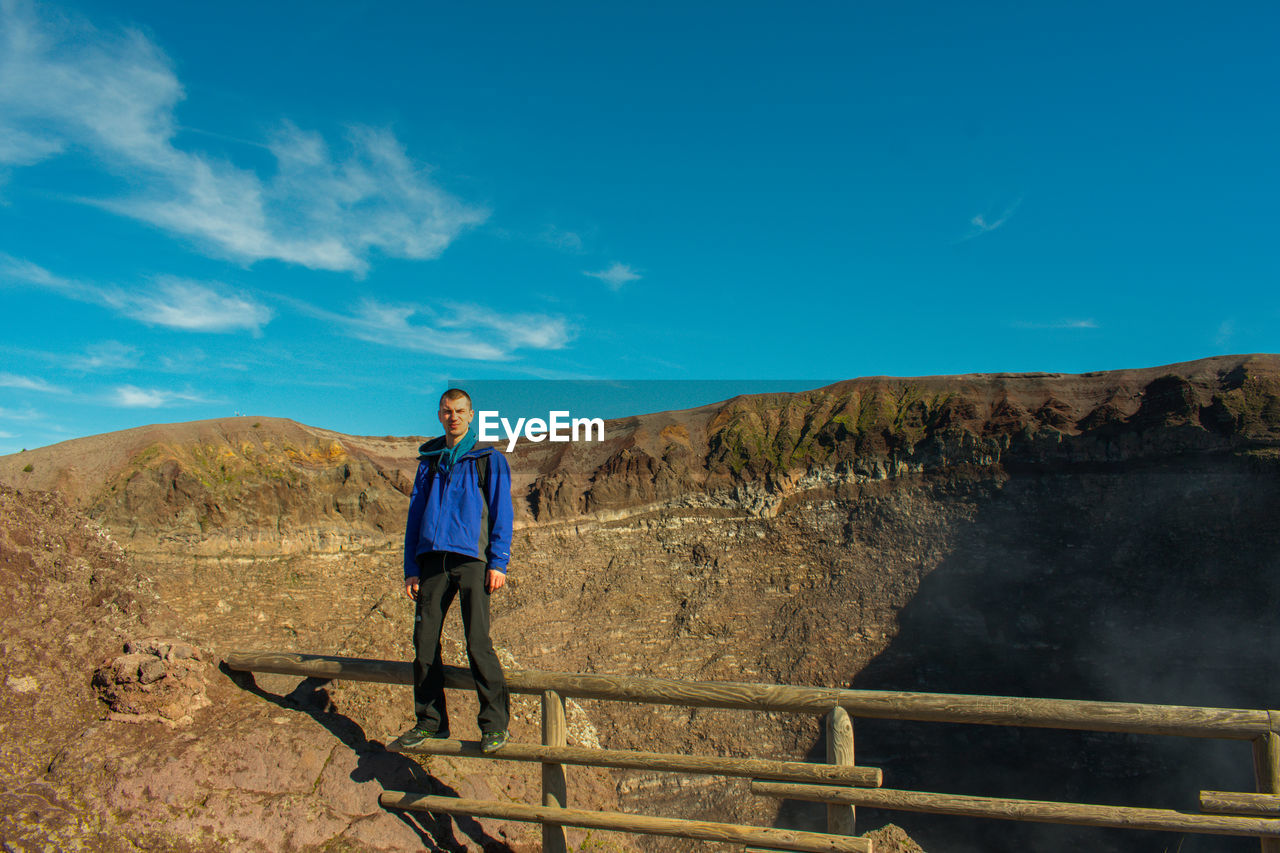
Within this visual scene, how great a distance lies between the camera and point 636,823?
15.1 ft

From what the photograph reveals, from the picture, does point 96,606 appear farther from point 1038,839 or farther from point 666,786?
point 1038,839

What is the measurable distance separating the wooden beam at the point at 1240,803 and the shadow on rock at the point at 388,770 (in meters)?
4.52

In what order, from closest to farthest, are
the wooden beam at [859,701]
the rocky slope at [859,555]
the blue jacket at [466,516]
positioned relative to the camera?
the wooden beam at [859,701]
the blue jacket at [466,516]
the rocky slope at [859,555]

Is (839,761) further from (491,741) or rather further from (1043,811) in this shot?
(491,741)

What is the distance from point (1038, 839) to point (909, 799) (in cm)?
1036

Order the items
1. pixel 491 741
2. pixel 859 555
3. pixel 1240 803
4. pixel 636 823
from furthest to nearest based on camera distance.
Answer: pixel 859 555 < pixel 491 741 < pixel 636 823 < pixel 1240 803

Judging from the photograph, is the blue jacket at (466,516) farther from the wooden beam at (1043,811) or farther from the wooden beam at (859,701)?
the wooden beam at (1043,811)

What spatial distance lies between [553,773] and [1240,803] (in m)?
4.27

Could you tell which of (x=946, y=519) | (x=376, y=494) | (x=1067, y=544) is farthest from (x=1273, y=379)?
(x=376, y=494)

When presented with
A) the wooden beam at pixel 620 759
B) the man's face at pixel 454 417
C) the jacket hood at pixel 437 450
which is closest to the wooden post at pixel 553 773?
the wooden beam at pixel 620 759

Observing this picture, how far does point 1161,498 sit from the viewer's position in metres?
16.0

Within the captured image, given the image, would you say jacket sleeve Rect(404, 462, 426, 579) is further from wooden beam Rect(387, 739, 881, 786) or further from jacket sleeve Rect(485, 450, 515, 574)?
wooden beam Rect(387, 739, 881, 786)

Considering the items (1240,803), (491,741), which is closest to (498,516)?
(491,741)

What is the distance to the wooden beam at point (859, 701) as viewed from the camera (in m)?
4.34
